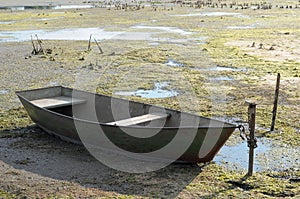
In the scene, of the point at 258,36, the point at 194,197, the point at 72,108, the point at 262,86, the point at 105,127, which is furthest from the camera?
the point at 258,36

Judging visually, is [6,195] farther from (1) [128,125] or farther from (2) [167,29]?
(2) [167,29]

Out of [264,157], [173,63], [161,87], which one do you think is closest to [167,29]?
[173,63]

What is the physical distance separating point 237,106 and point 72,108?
3.84m

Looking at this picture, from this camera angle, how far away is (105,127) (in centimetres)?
796

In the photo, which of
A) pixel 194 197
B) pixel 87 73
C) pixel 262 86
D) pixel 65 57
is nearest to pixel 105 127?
pixel 194 197

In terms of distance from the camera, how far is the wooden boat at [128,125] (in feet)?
24.1

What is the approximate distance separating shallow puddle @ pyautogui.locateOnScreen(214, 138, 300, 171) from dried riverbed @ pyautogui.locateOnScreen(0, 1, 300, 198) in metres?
0.02

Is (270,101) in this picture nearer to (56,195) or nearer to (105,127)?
(105,127)

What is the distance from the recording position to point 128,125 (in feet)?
27.6

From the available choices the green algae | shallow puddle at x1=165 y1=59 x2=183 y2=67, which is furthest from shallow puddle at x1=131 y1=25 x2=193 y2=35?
the green algae

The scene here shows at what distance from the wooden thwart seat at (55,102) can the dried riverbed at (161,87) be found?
53cm

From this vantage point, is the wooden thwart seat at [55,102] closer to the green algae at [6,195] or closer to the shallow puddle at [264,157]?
the green algae at [6,195]

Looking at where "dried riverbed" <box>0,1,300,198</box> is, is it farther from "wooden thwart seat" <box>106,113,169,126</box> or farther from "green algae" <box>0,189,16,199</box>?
"wooden thwart seat" <box>106,113,169,126</box>

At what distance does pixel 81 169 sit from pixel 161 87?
19.7ft
